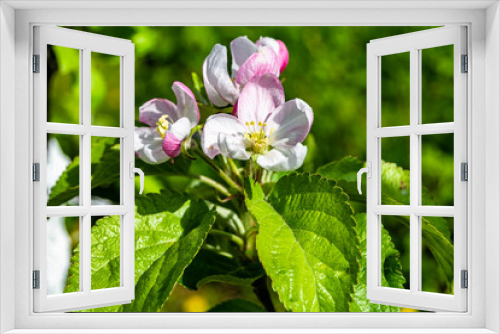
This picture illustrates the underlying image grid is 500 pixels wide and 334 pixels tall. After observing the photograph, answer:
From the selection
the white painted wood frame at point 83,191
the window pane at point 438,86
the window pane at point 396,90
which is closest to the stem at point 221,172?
the white painted wood frame at point 83,191

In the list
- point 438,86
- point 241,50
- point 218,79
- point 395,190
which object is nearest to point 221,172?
Answer: point 218,79

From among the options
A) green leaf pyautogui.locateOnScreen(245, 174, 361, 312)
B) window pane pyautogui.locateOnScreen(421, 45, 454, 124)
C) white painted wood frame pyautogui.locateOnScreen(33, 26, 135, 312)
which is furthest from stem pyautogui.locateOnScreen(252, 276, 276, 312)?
Answer: window pane pyautogui.locateOnScreen(421, 45, 454, 124)

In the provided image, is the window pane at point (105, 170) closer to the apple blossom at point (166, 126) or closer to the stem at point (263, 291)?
the apple blossom at point (166, 126)

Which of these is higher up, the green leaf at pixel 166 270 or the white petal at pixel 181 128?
the white petal at pixel 181 128

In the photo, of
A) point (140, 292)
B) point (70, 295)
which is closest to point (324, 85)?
point (140, 292)

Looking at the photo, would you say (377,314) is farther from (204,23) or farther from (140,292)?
(204,23)

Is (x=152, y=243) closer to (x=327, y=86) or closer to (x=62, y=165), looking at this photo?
(x=62, y=165)

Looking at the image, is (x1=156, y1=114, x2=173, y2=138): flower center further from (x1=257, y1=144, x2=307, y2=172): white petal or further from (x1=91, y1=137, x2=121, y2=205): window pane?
(x1=257, y1=144, x2=307, y2=172): white petal
